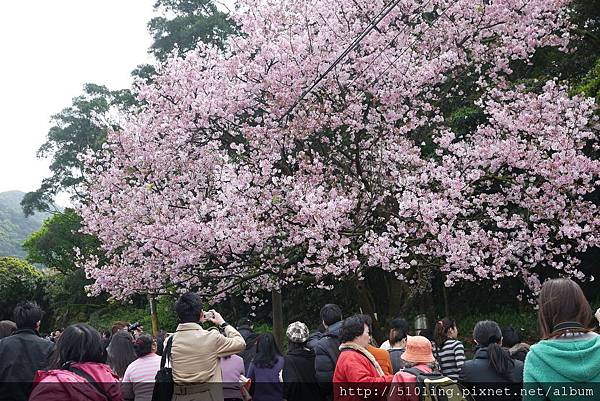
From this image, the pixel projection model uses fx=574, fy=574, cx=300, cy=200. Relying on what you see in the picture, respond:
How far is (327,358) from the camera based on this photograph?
15.6ft

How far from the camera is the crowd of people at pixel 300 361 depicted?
2.36 meters

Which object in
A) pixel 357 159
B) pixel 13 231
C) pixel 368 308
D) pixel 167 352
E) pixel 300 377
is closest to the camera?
pixel 167 352

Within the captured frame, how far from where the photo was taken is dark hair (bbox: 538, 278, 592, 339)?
2.35m

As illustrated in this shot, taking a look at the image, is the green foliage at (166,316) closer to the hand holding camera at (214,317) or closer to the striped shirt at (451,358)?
the striped shirt at (451,358)

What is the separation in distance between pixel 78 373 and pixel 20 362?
178cm

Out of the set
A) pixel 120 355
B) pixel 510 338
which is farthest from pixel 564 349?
pixel 120 355

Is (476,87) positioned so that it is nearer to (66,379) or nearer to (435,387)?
(435,387)

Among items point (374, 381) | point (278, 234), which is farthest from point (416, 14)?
point (374, 381)

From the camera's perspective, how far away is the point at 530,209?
373 inches

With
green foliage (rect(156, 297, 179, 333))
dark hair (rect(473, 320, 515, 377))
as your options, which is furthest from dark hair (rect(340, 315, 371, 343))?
green foliage (rect(156, 297, 179, 333))

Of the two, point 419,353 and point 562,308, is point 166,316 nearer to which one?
point 419,353

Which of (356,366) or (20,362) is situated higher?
(20,362)

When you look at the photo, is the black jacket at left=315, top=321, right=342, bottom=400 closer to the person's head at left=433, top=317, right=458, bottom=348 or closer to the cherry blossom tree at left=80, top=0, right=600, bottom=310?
the person's head at left=433, top=317, right=458, bottom=348

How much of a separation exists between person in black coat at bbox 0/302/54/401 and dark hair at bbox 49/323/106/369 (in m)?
1.49
